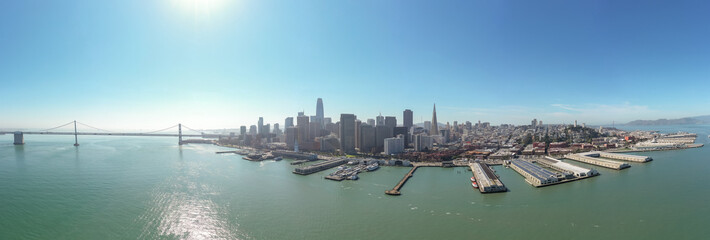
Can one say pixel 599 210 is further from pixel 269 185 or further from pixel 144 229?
pixel 144 229

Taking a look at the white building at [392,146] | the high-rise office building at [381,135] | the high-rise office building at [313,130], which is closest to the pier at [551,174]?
the white building at [392,146]

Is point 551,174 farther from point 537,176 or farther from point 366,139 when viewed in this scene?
point 366,139

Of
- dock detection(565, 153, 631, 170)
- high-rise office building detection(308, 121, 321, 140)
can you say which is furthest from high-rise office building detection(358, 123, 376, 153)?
dock detection(565, 153, 631, 170)

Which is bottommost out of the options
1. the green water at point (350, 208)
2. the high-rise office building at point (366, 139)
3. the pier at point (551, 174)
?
the green water at point (350, 208)

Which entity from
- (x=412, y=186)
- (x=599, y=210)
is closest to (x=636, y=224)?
(x=599, y=210)

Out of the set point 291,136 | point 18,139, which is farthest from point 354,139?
point 18,139

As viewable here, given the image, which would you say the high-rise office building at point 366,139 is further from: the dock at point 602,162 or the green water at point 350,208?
the dock at point 602,162
